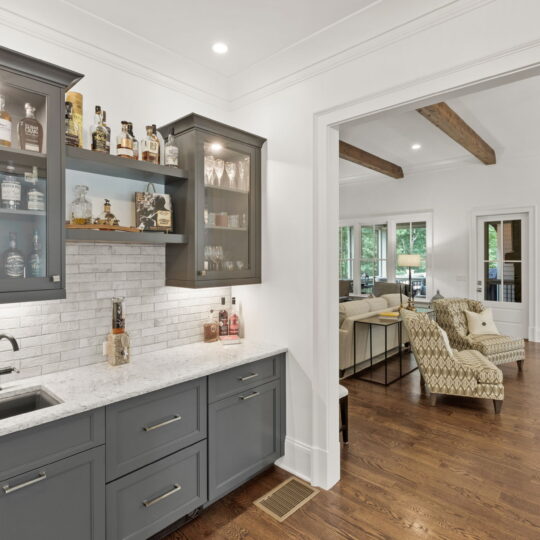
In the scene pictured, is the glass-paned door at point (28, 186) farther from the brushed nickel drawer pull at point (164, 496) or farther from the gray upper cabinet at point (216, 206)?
the brushed nickel drawer pull at point (164, 496)

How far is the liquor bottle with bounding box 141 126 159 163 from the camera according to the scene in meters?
2.18

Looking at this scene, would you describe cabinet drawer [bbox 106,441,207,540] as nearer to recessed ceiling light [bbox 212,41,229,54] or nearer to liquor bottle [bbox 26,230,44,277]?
liquor bottle [bbox 26,230,44,277]

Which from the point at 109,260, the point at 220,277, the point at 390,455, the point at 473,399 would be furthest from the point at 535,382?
the point at 109,260

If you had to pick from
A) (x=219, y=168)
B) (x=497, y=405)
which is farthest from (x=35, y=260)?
(x=497, y=405)

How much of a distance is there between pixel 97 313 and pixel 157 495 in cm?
103

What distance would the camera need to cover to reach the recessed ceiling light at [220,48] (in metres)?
2.28

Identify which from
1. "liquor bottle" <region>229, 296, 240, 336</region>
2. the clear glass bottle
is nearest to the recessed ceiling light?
the clear glass bottle

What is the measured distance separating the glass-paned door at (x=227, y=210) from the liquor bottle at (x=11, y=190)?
975 mm

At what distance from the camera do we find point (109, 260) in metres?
2.21

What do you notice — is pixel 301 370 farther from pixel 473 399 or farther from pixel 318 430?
pixel 473 399

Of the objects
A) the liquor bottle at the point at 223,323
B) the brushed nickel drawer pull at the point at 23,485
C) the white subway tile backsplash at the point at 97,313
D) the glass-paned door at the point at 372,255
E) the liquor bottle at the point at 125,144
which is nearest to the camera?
the brushed nickel drawer pull at the point at 23,485

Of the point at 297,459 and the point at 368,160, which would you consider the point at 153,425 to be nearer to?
the point at 297,459

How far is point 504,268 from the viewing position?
622 cm

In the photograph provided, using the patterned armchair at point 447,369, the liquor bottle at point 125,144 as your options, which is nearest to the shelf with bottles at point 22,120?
the liquor bottle at point 125,144
